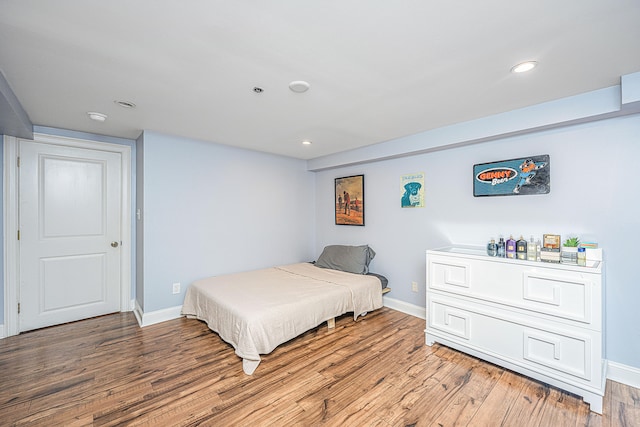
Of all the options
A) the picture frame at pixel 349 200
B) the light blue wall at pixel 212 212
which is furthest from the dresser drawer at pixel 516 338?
the light blue wall at pixel 212 212

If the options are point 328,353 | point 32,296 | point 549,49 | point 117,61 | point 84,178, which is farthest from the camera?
point 84,178

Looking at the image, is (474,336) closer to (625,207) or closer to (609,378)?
(609,378)

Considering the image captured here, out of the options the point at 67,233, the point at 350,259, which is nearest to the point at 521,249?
the point at 350,259

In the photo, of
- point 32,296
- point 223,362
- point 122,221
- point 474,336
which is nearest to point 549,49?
point 474,336

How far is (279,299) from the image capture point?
2.75 meters

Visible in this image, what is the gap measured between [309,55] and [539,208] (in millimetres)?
2450

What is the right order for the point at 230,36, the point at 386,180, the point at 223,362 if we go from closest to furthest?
the point at 230,36 → the point at 223,362 → the point at 386,180

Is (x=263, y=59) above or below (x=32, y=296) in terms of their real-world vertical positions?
above

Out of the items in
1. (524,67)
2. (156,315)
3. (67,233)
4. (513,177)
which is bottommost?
(156,315)

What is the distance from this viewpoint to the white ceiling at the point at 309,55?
129cm

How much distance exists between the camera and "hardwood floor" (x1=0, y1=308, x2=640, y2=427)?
1767 millimetres

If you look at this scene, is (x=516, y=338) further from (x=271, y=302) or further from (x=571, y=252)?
(x=271, y=302)

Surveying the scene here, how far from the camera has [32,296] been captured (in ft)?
9.91

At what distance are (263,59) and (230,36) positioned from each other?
0.82 feet
